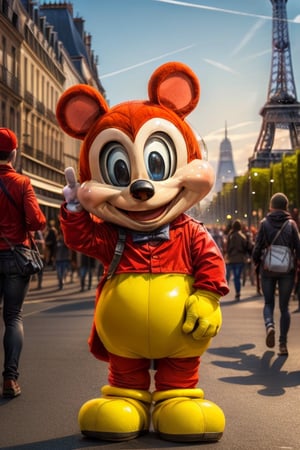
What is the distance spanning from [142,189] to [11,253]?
167 cm

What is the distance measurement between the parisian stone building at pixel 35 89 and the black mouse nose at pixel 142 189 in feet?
91.9

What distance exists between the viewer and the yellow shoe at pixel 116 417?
184 inches

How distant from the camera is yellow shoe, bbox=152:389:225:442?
15.2ft

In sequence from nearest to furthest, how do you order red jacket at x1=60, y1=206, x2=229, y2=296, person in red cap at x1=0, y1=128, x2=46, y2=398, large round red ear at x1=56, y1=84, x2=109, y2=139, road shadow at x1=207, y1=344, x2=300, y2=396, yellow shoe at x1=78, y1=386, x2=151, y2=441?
yellow shoe at x1=78, y1=386, x2=151, y2=441, red jacket at x1=60, y1=206, x2=229, y2=296, large round red ear at x1=56, y1=84, x2=109, y2=139, person in red cap at x1=0, y1=128, x2=46, y2=398, road shadow at x1=207, y1=344, x2=300, y2=396

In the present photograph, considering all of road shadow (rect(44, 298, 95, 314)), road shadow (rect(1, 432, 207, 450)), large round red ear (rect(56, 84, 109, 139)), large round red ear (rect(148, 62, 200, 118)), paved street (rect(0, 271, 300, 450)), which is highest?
large round red ear (rect(148, 62, 200, 118))

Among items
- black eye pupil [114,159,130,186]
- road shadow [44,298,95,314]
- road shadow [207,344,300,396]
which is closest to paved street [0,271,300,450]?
road shadow [207,344,300,396]

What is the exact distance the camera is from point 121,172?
4910 millimetres

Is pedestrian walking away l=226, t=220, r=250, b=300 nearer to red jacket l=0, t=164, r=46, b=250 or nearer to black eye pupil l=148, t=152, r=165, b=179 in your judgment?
red jacket l=0, t=164, r=46, b=250

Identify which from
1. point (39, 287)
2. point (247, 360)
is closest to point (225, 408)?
point (247, 360)

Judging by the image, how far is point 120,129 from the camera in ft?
16.2

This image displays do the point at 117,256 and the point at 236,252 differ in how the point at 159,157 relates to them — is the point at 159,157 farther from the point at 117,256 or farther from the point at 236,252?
the point at 236,252

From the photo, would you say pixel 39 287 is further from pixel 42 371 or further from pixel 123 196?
pixel 123 196

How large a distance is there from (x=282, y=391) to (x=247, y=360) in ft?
5.26

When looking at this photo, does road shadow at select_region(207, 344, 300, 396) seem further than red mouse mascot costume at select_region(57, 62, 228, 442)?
Yes
